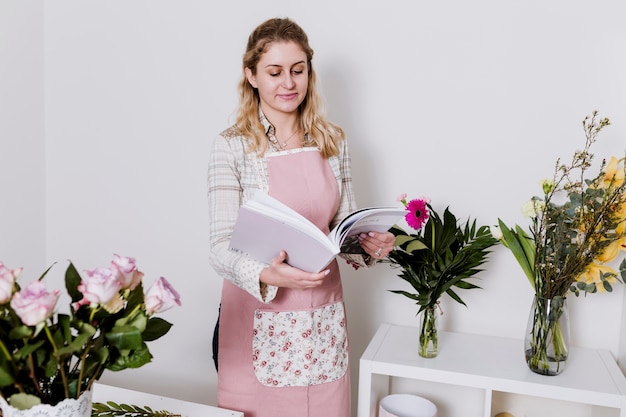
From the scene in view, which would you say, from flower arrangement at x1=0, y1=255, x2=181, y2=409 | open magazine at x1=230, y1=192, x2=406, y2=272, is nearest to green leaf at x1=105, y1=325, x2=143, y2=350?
flower arrangement at x1=0, y1=255, x2=181, y2=409

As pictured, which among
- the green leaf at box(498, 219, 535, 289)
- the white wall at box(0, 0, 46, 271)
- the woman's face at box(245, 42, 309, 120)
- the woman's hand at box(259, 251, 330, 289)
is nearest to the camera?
the woman's hand at box(259, 251, 330, 289)

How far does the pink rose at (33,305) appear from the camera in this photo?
0.86 m

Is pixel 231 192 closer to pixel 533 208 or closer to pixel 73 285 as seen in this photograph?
pixel 73 285

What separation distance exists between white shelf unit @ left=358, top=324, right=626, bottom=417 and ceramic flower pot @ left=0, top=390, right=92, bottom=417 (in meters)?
0.93

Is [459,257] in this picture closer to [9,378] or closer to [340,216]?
[340,216]

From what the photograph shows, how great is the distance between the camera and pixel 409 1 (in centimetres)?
202

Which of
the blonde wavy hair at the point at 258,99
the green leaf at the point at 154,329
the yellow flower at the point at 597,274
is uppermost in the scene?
the blonde wavy hair at the point at 258,99

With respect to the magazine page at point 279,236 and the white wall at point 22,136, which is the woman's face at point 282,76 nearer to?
the magazine page at point 279,236

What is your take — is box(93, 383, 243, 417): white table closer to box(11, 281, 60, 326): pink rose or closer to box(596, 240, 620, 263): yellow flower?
box(11, 281, 60, 326): pink rose

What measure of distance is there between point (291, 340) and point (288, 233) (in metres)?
0.42

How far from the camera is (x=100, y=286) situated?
2.97ft

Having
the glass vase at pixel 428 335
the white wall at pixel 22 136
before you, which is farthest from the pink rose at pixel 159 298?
the white wall at pixel 22 136

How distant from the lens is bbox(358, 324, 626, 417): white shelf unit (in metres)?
1.62

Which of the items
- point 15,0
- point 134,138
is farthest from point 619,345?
point 15,0
